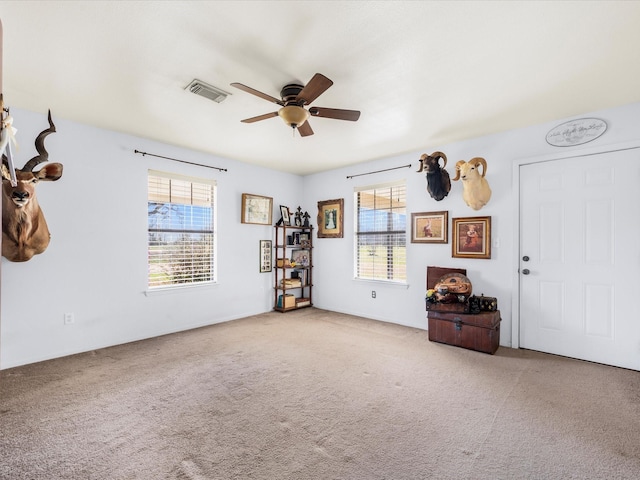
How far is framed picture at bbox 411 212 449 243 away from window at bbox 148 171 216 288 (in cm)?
293

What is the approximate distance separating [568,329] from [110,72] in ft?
16.2

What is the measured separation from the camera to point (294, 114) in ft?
8.82

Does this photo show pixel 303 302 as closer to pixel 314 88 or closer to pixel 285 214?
pixel 285 214

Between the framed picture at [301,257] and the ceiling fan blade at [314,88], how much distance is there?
3.61 metres

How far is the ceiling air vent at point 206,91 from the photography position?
272 cm

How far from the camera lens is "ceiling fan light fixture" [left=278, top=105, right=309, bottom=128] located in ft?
8.71

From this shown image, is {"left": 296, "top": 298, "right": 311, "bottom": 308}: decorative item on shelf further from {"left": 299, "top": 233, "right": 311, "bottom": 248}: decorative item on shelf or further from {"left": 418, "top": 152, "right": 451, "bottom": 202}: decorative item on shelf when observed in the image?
{"left": 418, "top": 152, "right": 451, "bottom": 202}: decorative item on shelf

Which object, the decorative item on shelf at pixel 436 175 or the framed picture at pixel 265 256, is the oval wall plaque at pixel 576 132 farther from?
the framed picture at pixel 265 256

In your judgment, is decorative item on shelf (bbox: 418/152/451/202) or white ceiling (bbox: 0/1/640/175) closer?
white ceiling (bbox: 0/1/640/175)

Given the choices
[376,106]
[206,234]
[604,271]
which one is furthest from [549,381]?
[206,234]

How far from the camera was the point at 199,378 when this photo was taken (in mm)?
2984

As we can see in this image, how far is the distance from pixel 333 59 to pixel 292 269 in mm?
4069

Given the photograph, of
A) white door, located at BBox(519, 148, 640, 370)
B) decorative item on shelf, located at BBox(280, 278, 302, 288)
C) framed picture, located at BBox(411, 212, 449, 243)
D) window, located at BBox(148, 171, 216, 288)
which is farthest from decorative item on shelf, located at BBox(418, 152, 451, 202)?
window, located at BBox(148, 171, 216, 288)

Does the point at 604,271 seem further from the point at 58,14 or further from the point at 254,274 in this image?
the point at 58,14
